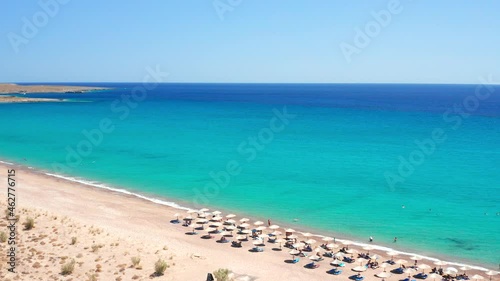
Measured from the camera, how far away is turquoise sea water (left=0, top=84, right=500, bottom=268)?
35.8m

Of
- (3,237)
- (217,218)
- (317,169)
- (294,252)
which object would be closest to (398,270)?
(294,252)

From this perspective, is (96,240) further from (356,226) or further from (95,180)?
(95,180)

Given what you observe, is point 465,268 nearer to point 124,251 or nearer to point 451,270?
point 451,270

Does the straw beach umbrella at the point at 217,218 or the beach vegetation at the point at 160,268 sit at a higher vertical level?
the straw beach umbrella at the point at 217,218

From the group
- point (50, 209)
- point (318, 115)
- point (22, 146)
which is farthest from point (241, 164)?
point (318, 115)

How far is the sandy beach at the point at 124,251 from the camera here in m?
22.9

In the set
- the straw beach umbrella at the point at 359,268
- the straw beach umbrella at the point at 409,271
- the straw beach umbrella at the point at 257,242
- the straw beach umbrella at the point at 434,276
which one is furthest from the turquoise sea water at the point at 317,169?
the straw beach umbrella at the point at 359,268

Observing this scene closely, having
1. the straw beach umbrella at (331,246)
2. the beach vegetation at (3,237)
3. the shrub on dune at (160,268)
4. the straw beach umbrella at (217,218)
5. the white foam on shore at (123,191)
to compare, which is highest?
the white foam on shore at (123,191)

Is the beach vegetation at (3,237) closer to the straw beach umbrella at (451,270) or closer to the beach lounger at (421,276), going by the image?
the beach lounger at (421,276)

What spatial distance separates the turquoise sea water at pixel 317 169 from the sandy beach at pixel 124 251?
20.6 feet

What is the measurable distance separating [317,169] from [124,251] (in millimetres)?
34032

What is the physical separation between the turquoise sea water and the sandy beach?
20.6ft

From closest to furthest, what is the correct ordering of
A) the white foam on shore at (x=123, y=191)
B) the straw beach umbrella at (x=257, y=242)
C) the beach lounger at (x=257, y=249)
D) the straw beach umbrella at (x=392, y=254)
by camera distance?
the straw beach umbrella at (x=392, y=254) < the beach lounger at (x=257, y=249) < the straw beach umbrella at (x=257, y=242) < the white foam on shore at (x=123, y=191)

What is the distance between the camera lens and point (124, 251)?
2541 centimetres
